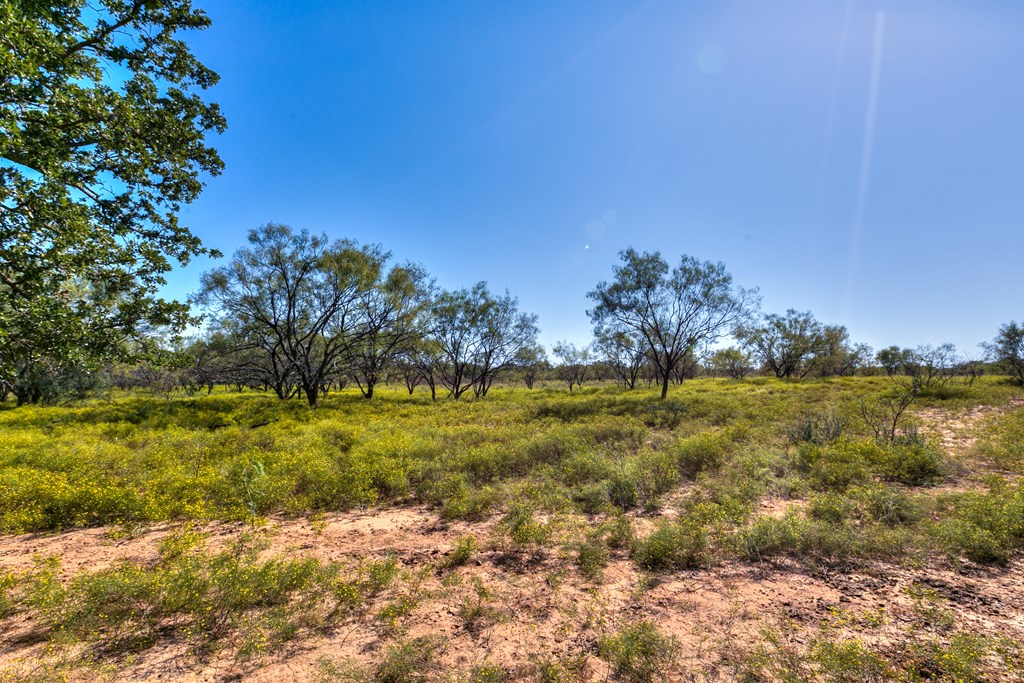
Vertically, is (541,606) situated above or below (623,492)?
below

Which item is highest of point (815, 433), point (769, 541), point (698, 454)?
point (815, 433)

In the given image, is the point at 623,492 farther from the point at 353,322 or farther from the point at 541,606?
the point at 353,322

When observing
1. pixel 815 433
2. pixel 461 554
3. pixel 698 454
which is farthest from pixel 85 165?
pixel 815 433

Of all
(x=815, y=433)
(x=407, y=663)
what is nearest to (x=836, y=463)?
(x=815, y=433)

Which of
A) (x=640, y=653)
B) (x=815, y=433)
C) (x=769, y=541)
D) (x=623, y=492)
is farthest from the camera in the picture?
(x=815, y=433)

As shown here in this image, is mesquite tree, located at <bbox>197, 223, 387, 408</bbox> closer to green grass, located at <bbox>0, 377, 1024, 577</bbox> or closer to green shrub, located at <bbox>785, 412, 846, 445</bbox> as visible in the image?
green grass, located at <bbox>0, 377, 1024, 577</bbox>

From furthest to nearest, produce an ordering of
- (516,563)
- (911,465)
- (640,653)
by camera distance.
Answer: (911,465) → (516,563) → (640,653)

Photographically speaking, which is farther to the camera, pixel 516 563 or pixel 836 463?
pixel 836 463

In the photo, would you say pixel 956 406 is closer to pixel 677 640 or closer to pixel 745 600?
pixel 745 600

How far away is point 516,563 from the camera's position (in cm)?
559

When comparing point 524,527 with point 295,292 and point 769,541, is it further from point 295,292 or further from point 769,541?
point 295,292

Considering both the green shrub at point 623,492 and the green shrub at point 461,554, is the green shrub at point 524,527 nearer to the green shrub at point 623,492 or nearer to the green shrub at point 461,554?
the green shrub at point 461,554

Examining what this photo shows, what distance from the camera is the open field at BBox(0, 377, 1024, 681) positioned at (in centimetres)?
361

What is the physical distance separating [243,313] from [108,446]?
18.1m
